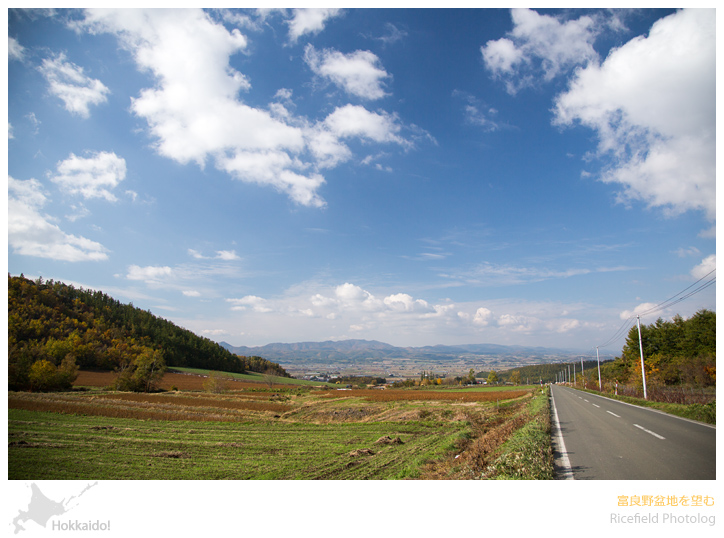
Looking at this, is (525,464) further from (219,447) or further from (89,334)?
(89,334)

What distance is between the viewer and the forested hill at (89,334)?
65688mm

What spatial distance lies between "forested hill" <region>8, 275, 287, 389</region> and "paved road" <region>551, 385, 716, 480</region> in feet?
188

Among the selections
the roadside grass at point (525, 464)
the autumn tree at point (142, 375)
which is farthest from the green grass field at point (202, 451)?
the autumn tree at point (142, 375)

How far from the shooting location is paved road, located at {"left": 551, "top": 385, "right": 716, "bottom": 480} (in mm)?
7102

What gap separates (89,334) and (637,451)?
122803mm

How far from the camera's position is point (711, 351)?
44625 mm

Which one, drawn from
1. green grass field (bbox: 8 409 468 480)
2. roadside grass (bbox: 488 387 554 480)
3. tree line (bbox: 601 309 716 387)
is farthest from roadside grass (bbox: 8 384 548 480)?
tree line (bbox: 601 309 716 387)

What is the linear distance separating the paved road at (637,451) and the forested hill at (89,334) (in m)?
57.2

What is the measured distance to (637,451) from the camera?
8844 mm

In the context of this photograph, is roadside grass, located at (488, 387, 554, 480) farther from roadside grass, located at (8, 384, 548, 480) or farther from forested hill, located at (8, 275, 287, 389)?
forested hill, located at (8, 275, 287, 389)

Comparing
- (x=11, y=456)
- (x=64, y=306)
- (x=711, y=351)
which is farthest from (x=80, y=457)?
(x=64, y=306)

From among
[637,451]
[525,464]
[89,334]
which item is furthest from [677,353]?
[89,334]

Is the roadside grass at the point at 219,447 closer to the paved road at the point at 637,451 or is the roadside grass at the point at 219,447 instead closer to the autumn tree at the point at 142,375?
the paved road at the point at 637,451
